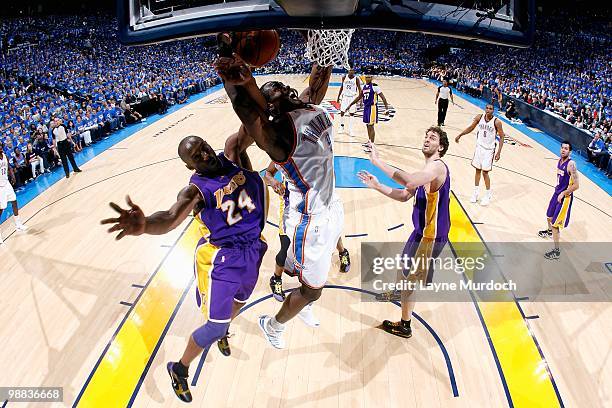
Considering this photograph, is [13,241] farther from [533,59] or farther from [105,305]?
[533,59]

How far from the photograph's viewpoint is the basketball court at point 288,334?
3838 mm

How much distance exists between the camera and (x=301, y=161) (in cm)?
317

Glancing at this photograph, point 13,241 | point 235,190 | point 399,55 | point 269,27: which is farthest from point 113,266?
point 399,55

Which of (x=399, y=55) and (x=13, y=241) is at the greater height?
(x=399, y=55)

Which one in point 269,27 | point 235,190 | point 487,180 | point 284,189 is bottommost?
point 487,180

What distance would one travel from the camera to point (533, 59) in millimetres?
23375

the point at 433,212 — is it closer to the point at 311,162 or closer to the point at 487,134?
the point at 311,162

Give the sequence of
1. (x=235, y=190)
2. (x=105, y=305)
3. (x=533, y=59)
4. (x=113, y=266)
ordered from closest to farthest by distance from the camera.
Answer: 1. (x=235, y=190)
2. (x=105, y=305)
3. (x=113, y=266)
4. (x=533, y=59)

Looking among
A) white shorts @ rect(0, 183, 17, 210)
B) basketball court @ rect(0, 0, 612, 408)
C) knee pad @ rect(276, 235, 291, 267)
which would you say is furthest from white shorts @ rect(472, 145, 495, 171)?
white shorts @ rect(0, 183, 17, 210)

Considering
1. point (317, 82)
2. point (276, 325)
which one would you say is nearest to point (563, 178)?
point (317, 82)

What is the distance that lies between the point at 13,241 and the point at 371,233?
5.46 meters

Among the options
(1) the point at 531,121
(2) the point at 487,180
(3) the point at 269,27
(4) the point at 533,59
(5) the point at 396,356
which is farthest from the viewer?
(4) the point at 533,59

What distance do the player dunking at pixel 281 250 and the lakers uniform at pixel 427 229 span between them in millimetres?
1259

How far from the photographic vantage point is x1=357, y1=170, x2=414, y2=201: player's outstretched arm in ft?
11.2
